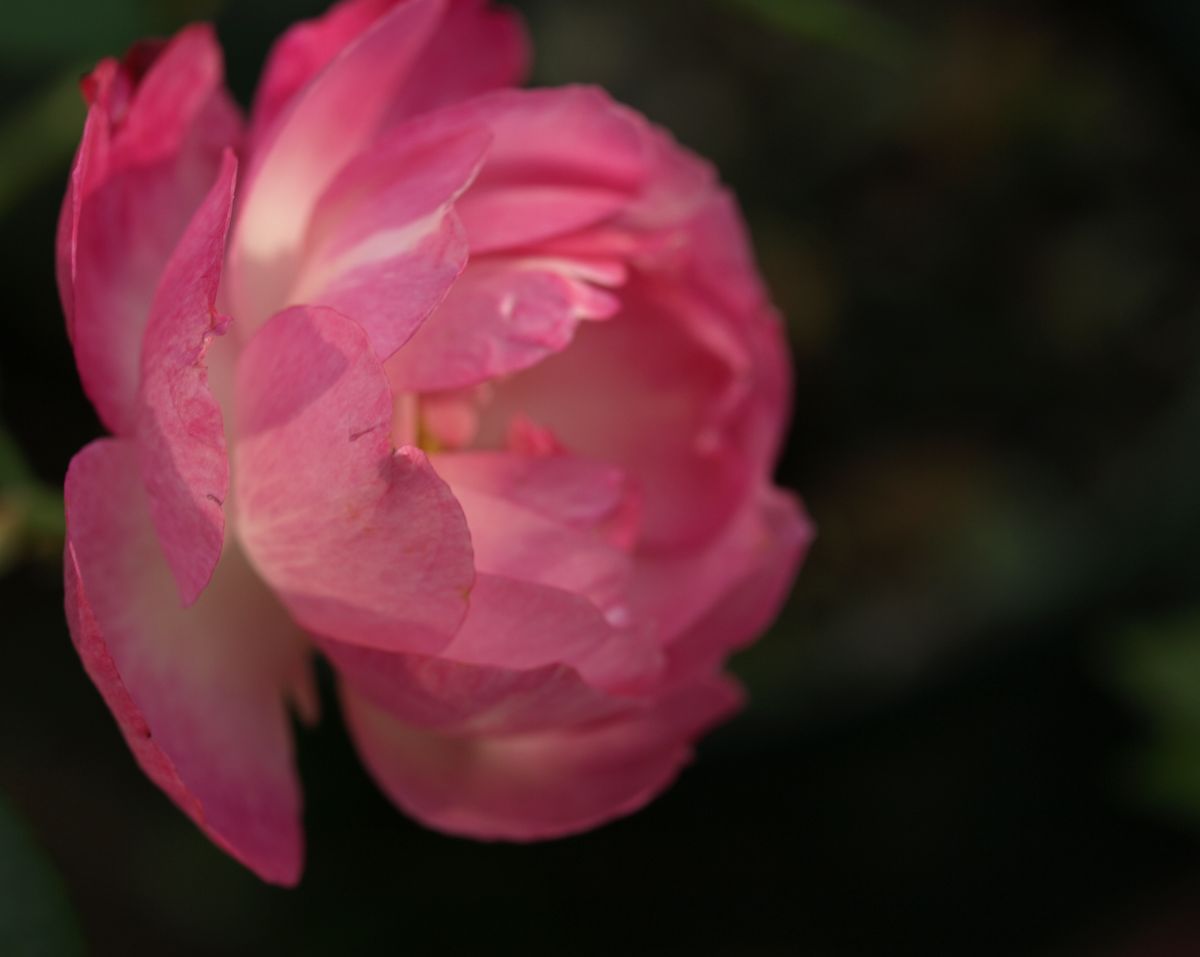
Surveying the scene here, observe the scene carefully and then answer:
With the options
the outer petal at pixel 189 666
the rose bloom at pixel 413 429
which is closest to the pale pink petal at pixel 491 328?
the rose bloom at pixel 413 429

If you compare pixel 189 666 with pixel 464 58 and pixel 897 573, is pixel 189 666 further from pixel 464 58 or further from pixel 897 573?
pixel 897 573

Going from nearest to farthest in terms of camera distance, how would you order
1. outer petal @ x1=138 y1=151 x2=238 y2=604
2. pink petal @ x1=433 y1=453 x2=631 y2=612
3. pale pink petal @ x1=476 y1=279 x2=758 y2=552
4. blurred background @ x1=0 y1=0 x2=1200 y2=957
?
outer petal @ x1=138 y1=151 x2=238 y2=604 → pink petal @ x1=433 y1=453 x2=631 y2=612 → pale pink petal @ x1=476 y1=279 x2=758 y2=552 → blurred background @ x1=0 y1=0 x2=1200 y2=957

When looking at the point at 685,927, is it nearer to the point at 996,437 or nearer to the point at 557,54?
the point at 996,437

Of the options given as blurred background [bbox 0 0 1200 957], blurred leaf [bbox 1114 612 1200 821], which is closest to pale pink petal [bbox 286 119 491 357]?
blurred background [bbox 0 0 1200 957]

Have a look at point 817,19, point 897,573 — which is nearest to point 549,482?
point 817,19

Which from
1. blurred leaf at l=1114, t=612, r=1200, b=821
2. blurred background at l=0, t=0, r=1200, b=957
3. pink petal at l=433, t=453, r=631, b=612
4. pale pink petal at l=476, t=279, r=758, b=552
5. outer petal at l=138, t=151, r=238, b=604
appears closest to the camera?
outer petal at l=138, t=151, r=238, b=604

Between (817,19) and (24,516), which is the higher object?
(817,19)

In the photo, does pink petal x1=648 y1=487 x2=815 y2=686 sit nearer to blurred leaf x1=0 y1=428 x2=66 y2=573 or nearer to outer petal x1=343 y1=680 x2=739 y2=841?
outer petal x1=343 y1=680 x2=739 y2=841
